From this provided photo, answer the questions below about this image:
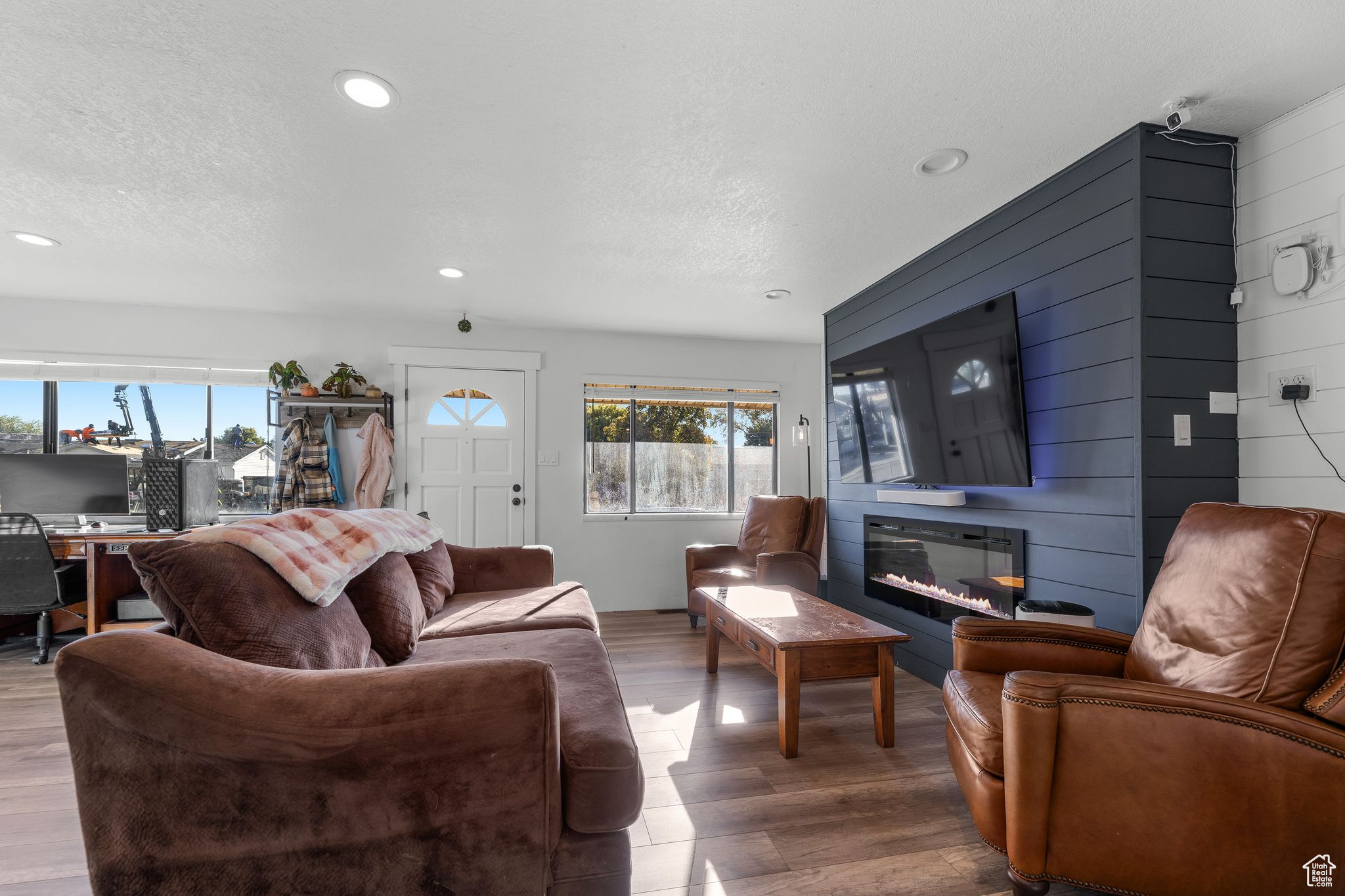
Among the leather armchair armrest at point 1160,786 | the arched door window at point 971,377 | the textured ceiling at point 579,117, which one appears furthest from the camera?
the arched door window at point 971,377

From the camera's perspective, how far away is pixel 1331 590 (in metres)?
1.33

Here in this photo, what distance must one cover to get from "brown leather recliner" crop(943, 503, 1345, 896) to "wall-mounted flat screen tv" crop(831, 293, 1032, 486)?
102cm

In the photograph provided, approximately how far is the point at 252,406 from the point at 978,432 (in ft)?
16.0

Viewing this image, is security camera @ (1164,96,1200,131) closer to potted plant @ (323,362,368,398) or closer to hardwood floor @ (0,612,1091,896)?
hardwood floor @ (0,612,1091,896)

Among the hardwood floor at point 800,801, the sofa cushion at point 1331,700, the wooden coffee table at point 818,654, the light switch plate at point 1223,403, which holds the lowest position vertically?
the hardwood floor at point 800,801

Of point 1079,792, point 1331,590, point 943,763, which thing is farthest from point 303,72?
point 943,763

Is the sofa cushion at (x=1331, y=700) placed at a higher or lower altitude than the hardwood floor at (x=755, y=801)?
higher

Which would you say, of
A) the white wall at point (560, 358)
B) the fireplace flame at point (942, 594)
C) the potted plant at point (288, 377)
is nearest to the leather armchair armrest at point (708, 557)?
the white wall at point (560, 358)

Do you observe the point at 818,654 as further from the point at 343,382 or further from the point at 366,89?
the point at 343,382

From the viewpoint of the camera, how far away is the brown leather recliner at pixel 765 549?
3.93 m

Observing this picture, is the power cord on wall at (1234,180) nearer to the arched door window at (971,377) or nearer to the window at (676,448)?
the arched door window at (971,377)

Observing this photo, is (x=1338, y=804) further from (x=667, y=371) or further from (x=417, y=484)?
(x=417, y=484)

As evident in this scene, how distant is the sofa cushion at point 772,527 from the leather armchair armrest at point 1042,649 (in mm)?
2356

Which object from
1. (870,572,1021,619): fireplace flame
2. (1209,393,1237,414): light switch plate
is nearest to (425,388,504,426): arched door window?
(870,572,1021,619): fireplace flame
